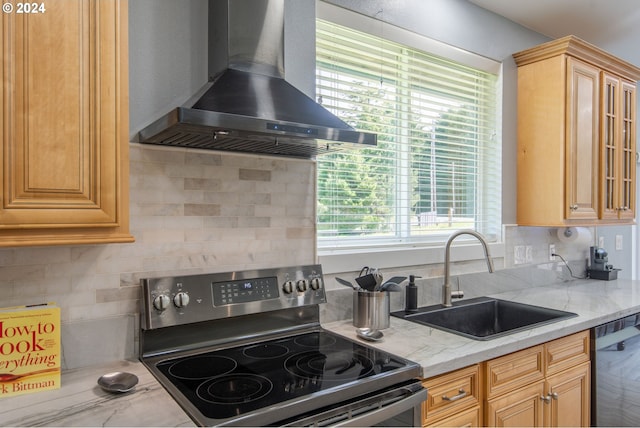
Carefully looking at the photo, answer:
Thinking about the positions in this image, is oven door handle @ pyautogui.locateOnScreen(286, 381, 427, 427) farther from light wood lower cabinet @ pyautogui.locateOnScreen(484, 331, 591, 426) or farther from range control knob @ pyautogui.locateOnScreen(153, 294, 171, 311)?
range control knob @ pyautogui.locateOnScreen(153, 294, 171, 311)

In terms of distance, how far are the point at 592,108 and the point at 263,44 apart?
222cm

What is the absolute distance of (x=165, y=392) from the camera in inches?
47.7

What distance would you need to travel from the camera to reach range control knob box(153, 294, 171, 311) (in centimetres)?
147

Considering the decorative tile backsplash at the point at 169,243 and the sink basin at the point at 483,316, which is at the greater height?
the decorative tile backsplash at the point at 169,243

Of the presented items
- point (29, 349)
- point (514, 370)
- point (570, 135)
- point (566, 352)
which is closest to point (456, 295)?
point (566, 352)

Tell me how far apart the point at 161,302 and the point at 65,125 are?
0.65 meters

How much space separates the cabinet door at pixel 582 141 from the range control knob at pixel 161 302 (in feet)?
7.56

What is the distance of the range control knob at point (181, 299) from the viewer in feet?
4.95

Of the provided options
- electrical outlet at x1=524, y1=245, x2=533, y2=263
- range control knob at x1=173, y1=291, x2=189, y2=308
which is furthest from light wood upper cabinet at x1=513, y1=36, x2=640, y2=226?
range control knob at x1=173, y1=291, x2=189, y2=308

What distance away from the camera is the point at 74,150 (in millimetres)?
1128

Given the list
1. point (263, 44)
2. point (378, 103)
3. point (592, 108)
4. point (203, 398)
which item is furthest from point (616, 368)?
point (263, 44)

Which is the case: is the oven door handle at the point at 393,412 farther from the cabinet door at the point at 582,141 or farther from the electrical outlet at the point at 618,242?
the electrical outlet at the point at 618,242

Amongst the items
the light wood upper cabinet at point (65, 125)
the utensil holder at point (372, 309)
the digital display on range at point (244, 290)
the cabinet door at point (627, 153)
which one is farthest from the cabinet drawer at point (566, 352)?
the light wood upper cabinet at point (65, 125)

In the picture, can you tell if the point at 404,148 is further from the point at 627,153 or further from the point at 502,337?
the point at 627,153
